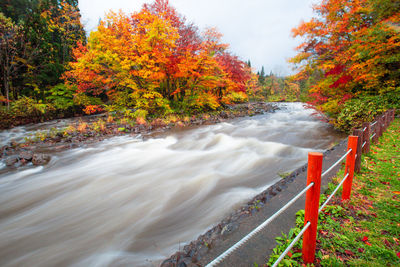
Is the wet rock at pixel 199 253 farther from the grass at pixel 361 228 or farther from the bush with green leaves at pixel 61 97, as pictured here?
the bush with green leaves at pixel 61 97

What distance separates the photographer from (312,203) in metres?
1.90

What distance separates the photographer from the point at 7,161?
601cm

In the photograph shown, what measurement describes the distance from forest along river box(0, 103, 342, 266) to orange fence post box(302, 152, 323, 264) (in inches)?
66.7

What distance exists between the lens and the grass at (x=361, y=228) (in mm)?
2066

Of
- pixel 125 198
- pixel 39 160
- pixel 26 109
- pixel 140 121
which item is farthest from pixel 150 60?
pixel 26 109

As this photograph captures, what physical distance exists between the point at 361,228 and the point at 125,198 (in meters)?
4.47

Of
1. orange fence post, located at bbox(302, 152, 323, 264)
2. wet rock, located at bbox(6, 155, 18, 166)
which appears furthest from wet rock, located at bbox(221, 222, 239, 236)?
wet rock, located at bbox(6, 155, 18, 166)

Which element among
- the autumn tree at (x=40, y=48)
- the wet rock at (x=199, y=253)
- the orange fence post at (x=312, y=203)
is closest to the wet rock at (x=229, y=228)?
the wet rock at (x=199, y=253)

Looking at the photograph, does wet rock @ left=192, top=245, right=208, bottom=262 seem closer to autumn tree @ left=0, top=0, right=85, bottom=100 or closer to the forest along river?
the forest along river

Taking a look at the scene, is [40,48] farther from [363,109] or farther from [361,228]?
[363,109]

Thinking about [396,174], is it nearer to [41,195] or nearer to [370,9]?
[41,195]

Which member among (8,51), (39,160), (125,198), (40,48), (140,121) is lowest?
(125,198)

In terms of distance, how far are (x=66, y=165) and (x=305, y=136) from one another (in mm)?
10873

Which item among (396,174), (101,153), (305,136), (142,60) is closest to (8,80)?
(142,60)
